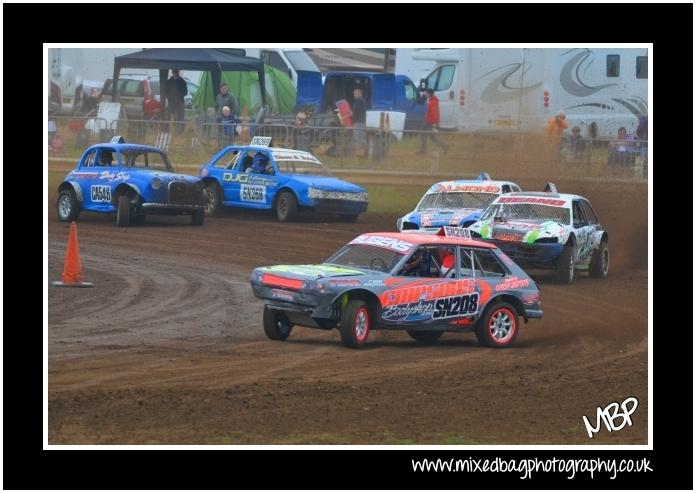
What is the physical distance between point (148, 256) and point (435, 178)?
9809 millimetres

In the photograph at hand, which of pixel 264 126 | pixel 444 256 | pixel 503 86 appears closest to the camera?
pixel 444 256

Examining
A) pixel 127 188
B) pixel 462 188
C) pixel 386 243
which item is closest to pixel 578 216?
pixel 462 188

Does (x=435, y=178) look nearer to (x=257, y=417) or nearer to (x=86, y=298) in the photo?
(x=86, y=298)

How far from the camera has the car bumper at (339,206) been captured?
2448 cm

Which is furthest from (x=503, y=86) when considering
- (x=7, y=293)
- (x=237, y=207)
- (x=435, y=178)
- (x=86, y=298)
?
(x=7, y=293)

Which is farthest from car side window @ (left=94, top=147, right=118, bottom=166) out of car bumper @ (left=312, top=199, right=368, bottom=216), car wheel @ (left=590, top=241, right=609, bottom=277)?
car wheel @ (left=590, top=241, right=609, bottom=277)

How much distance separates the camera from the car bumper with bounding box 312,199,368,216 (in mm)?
24484

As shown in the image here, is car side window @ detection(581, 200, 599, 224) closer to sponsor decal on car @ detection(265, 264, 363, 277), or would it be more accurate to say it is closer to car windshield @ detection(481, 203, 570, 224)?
car windshield @ detection(481, 203, 570, 224)

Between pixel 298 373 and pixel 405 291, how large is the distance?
1.64m

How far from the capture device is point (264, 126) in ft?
92.7

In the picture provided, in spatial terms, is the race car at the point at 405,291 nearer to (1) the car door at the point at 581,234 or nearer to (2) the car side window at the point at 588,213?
(1) the car door at the point at 581,234

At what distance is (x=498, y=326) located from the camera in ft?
47.8

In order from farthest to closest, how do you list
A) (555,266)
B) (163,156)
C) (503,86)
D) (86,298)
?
(503,86) < (163,156) < (555,266) < (86,298)

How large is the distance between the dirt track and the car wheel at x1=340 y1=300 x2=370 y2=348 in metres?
0.15
